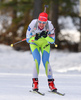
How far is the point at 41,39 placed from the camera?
6.89 m

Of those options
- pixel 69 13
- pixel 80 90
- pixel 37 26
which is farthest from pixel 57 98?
pixel 69 13

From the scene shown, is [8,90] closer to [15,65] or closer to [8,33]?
[15,65]

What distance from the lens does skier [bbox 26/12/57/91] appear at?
6.76 m

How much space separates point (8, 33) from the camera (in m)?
22.0

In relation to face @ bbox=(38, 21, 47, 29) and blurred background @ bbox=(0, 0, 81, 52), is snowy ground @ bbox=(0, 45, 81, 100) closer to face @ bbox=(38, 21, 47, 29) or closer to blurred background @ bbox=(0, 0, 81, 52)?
face @ bbox=(38, 21, 47, 29)

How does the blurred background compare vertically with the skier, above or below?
above

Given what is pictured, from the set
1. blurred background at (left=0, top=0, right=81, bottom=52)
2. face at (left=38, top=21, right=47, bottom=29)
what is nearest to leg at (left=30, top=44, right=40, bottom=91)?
face at (left=38, top=21, right=47, bottom=29)

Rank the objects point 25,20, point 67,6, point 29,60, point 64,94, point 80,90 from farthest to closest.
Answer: point 25,20
point 67,6
point 29,60
point 80,90
point 64,94

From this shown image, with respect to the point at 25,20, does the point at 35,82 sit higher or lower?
lower

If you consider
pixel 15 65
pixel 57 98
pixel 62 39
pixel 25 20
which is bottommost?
pixel 57 98

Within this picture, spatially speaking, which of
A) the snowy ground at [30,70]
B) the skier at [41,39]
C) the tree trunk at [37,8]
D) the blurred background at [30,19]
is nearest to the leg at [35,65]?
the skier at [41,39]

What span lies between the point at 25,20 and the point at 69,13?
3353mm

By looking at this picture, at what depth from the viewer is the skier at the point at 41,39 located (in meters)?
6.76

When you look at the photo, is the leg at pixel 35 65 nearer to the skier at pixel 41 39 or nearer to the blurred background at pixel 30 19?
the skier at pixel 41 39
